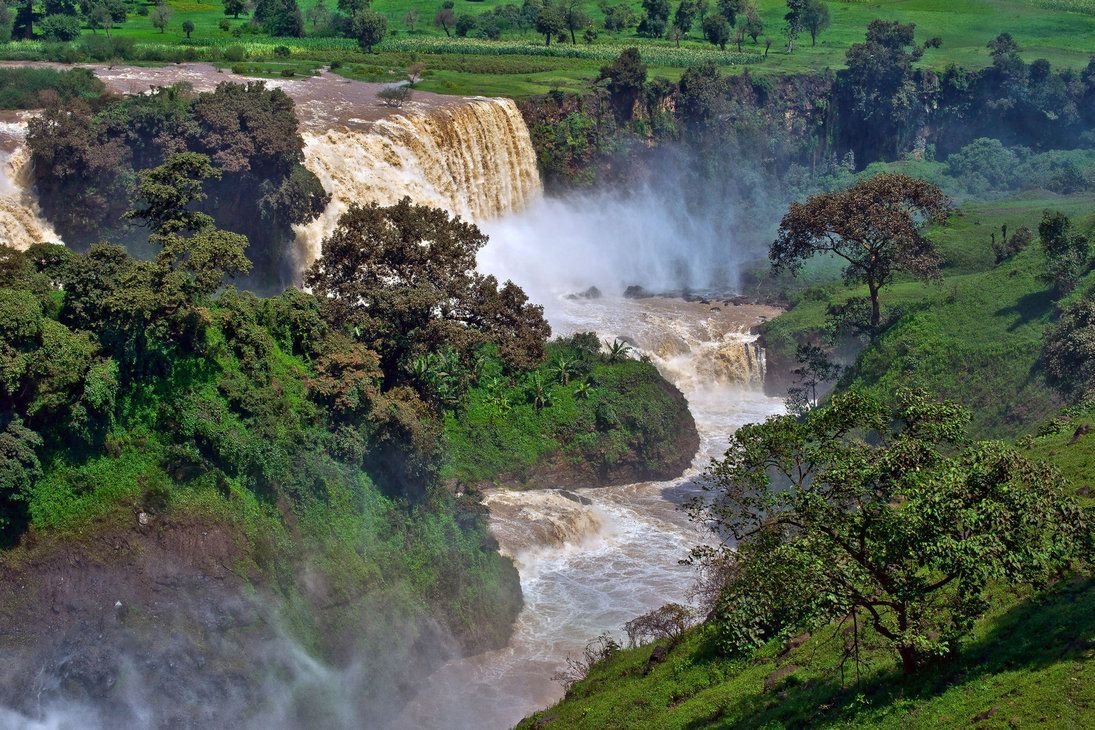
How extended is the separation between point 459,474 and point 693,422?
466 inches

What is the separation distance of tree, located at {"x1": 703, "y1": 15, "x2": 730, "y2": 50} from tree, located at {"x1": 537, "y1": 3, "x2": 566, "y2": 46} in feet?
39.4

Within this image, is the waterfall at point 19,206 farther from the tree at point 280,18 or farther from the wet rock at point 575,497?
the tree at point 280,18

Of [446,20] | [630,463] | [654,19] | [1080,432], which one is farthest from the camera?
[654,19]

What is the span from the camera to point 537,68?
8869 cm

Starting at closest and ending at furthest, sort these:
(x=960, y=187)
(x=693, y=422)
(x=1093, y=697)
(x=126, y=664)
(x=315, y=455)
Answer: (x=1093, y=697) → (x=126, y=664) → (x=315, y=455) → (x=693, y=422) → (x=960, y=187)

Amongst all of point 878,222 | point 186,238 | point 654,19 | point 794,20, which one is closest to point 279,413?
point 186,238

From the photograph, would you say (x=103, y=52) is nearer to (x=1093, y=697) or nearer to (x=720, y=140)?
(x=720, y=140)

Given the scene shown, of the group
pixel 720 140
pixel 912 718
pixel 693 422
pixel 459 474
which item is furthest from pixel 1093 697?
pixel 720 140

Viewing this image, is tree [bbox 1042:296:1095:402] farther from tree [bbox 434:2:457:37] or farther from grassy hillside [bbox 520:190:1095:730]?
tree [bbox 434:2:457:37]

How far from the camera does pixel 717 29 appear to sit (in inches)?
4240

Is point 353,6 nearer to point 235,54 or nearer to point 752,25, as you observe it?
point 235,54

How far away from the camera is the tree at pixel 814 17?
112188mm

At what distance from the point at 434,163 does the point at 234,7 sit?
44757 mm

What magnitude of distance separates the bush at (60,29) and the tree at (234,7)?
20.4 metres
